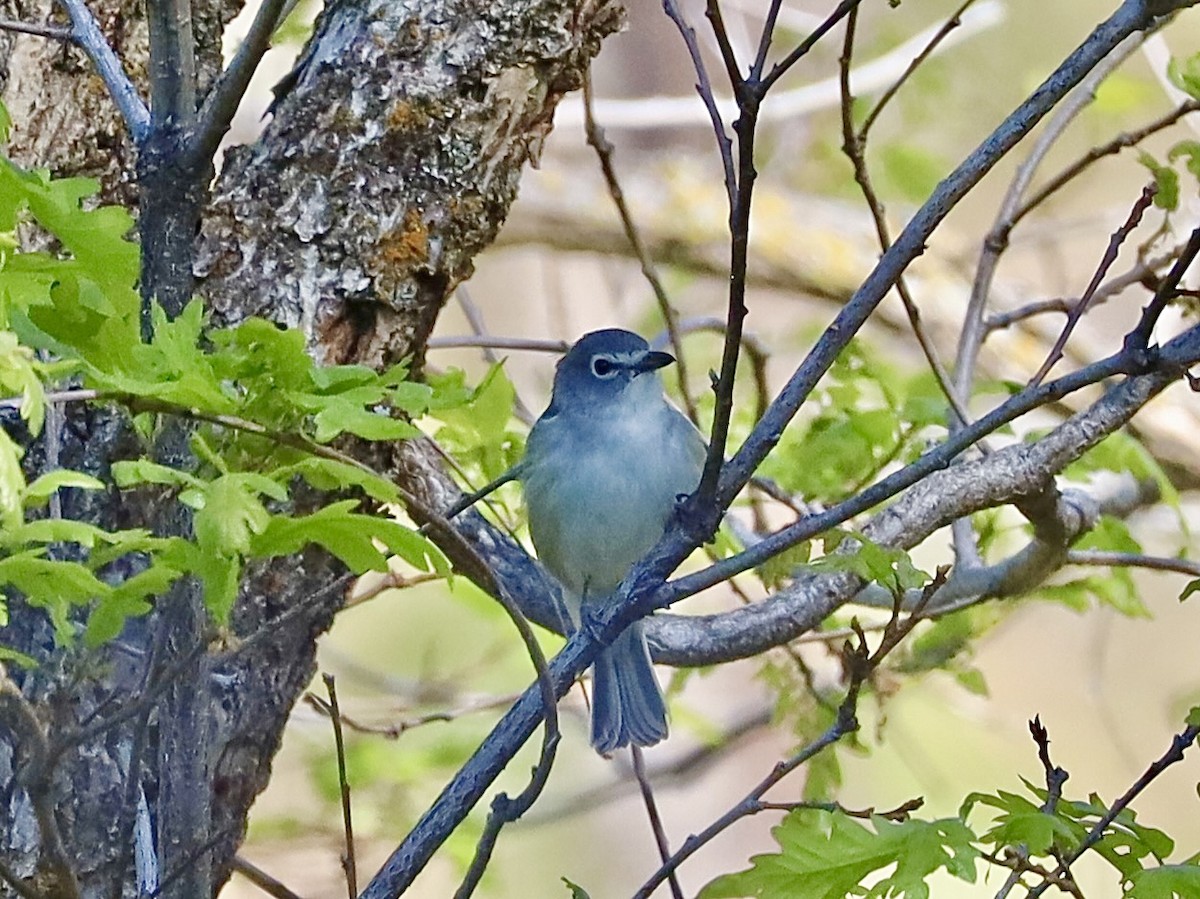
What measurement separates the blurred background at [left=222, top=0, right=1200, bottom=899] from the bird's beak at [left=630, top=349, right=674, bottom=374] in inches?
12.8

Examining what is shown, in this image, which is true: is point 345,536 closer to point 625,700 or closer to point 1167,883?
point 1167,883

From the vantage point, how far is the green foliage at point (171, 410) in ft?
3.75

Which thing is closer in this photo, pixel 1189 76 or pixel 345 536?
pixel 345 536

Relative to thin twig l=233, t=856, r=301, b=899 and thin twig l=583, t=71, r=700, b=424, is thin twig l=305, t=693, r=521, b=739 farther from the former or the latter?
thin twig l=583, t=71, r=700, b=424

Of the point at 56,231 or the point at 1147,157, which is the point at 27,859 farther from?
the point at 1147,157

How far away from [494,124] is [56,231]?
1085mm

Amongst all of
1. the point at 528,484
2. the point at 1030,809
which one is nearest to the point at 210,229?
the point at 528,484

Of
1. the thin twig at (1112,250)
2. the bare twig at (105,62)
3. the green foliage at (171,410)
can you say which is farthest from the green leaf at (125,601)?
the thin twig at (1112,250)

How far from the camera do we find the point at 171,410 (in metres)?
1.19

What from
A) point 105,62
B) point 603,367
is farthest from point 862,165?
point 105,62

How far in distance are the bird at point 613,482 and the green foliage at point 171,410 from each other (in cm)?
144

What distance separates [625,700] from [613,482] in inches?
18.3

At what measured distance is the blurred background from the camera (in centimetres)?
382

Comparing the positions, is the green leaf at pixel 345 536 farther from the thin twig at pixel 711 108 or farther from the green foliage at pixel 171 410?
the thin twig at pixel 711 108
